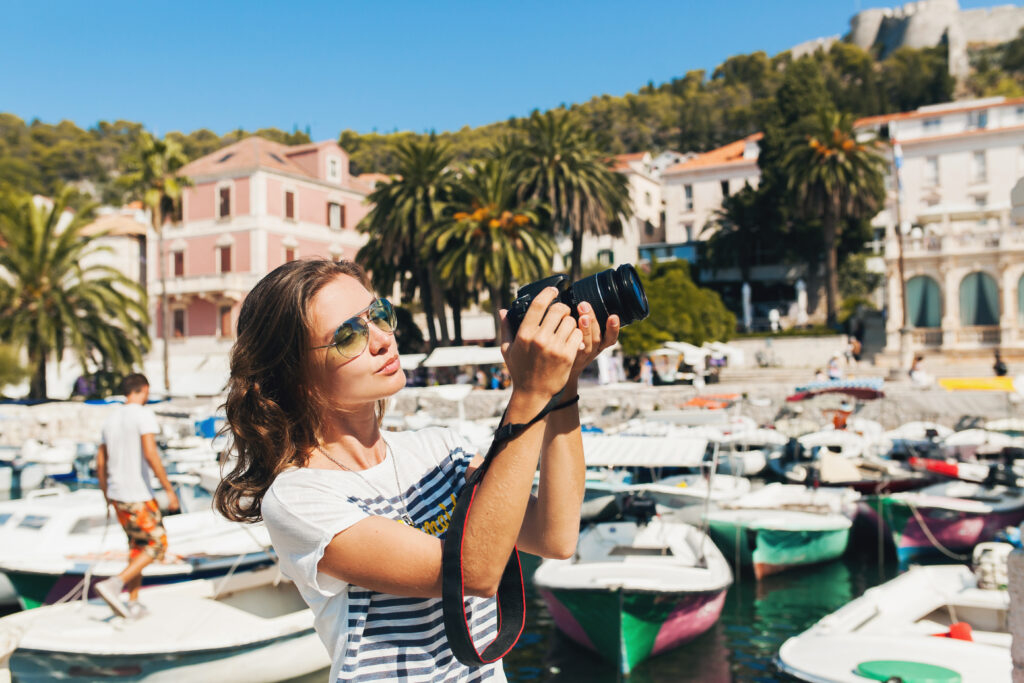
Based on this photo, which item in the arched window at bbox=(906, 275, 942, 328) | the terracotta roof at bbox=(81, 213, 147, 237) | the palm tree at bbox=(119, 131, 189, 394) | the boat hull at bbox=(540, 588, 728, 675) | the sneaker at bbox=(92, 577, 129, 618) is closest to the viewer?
the sneaker at bbox=(92, 577, 129, 618)

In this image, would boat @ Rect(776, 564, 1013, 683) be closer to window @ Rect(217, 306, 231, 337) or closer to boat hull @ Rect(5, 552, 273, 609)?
boat hull @ Rect(5, 552, 273, 609)

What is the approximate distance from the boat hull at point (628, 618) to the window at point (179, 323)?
1623 inches

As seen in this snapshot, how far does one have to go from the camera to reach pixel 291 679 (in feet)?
29.3

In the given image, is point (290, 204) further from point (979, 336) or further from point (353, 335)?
point (353, 335)

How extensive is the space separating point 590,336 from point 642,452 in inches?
491

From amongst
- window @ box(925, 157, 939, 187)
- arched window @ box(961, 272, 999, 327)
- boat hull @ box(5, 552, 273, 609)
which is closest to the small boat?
boat hull @ box(5, 552, 273, 609)

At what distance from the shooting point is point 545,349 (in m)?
1.50

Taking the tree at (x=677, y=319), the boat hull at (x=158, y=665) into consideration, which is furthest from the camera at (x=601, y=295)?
the tree at (x=677, y=319)

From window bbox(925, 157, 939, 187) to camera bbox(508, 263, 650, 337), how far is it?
63649mm

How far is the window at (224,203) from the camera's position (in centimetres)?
4644

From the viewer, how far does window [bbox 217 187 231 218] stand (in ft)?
152

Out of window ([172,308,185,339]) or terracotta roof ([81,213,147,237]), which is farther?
terracotta roof ([81,213,147,237])

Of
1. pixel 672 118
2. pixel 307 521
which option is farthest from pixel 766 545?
pixel 672 118

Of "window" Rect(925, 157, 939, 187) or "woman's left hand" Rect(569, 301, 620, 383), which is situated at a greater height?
"window" Rect(925, 157, 939, 187)
